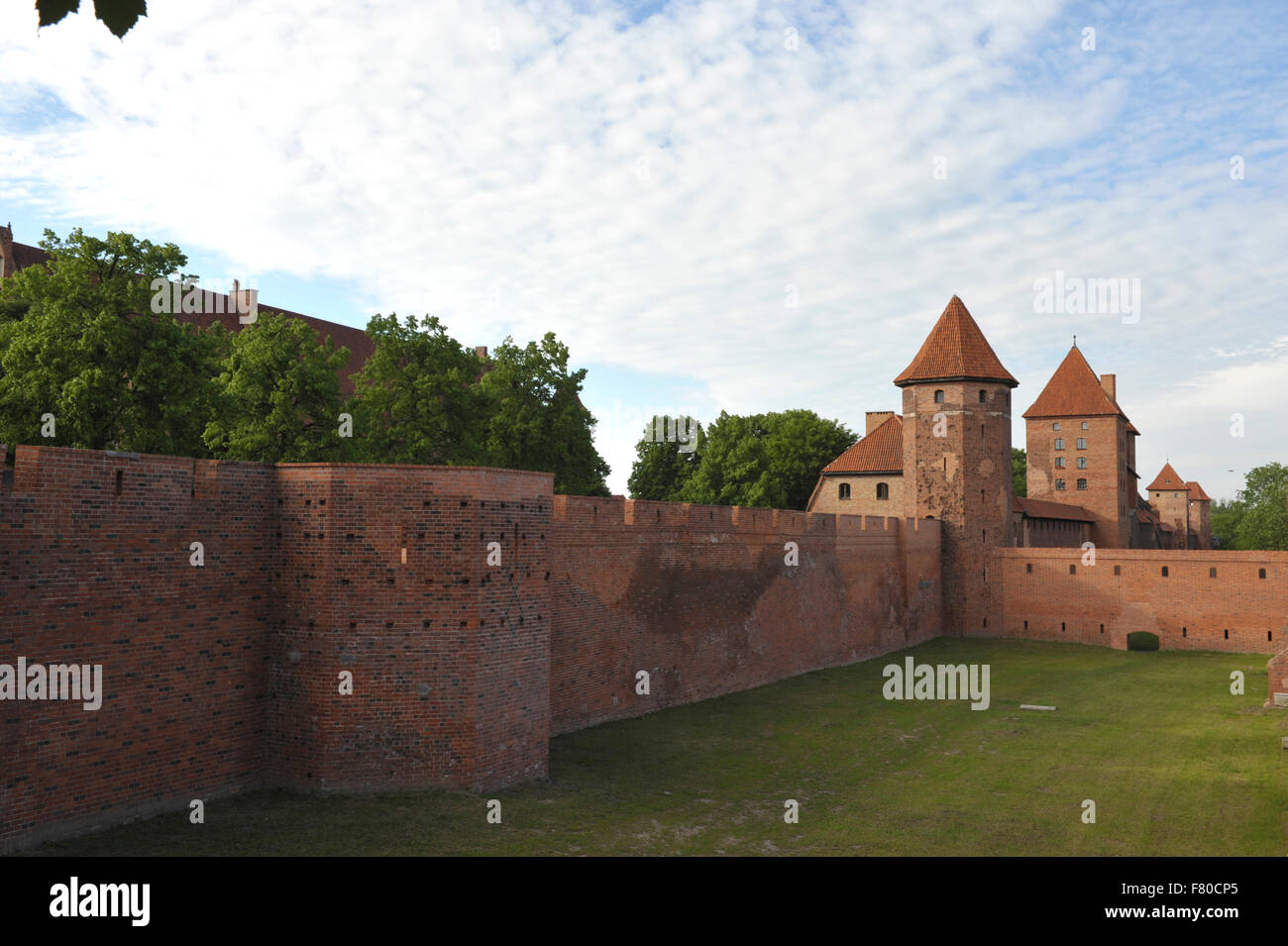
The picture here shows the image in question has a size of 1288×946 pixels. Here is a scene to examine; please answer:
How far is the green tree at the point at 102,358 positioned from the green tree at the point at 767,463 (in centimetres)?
3240

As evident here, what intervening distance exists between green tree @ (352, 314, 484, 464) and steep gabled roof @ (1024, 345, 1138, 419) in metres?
34.1

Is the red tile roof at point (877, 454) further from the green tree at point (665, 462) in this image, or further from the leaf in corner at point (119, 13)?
the leaf in corner at point (119, 13)

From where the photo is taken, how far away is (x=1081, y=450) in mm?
A: 49875

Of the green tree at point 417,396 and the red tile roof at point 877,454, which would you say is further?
the red tile roof at point 877,454

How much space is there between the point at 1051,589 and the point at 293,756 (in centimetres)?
2804

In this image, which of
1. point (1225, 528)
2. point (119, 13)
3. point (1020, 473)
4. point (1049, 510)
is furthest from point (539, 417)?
point (1225, 528)

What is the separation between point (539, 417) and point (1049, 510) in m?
25.4

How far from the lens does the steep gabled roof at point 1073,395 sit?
162 ft

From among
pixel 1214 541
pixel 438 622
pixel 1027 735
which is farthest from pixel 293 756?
pixel 1214 541

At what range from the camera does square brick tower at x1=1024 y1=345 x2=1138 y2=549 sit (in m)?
49.1

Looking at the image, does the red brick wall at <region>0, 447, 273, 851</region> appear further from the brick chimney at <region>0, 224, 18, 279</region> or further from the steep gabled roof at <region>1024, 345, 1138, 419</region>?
the steep gabled roof at <region>1024, 345, 1138, 419</region>

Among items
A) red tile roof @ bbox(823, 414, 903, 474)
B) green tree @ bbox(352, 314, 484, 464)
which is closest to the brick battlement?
green tree @ bbox(352, 314, 484, 464)

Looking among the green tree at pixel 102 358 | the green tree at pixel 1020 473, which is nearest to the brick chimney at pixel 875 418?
the green tree at pixel 1020 473

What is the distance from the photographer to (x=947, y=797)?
1309cm
